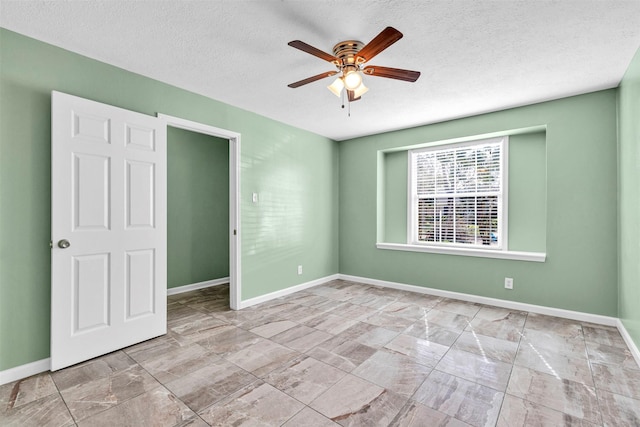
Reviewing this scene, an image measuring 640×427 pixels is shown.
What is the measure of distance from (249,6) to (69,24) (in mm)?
1318

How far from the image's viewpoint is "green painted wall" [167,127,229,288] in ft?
15.0

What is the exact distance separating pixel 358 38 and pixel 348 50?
105 mm

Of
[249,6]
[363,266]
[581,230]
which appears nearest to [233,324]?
[363,266]

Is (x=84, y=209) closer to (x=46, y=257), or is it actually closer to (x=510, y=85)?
(x=46, y=257)

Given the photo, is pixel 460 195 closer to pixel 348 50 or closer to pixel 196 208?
pixel 348 50

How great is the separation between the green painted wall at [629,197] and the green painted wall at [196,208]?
5022 millimetres

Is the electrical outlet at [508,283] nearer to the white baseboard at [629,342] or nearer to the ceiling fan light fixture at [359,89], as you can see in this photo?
the white baseboard at [629,342]

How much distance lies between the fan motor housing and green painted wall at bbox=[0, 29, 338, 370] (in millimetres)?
1804

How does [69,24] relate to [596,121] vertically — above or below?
above

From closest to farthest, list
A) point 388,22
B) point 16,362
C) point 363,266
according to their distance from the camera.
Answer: point 388,22
point 16,362
point 363,266

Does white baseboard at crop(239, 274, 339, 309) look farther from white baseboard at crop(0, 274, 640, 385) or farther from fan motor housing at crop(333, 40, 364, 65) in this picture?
fan motor housing at crop(333, 40, 364, 65)

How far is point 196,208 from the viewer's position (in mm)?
4875

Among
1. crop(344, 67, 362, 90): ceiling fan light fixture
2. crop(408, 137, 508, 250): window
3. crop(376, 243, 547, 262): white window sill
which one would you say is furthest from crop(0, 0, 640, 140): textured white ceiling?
crop(376, 243, 547, 262): white window sill

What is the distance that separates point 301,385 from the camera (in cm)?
209
